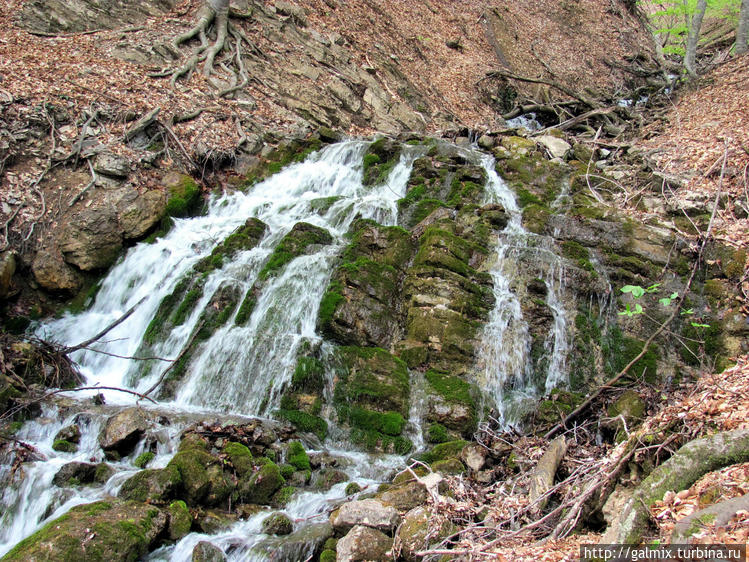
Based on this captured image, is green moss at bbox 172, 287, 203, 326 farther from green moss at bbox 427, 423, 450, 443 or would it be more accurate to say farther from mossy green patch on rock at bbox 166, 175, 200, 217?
green moss at bbox 427, 423, 450, 443

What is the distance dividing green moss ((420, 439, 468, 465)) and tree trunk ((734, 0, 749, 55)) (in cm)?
1810

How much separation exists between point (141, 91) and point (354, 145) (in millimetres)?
5727

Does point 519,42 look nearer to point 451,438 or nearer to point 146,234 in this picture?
point 146,234

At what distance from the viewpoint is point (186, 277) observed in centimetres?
911

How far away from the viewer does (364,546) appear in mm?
3781

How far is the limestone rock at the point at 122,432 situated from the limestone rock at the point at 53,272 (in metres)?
4.51

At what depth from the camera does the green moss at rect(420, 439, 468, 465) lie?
5.70 metres

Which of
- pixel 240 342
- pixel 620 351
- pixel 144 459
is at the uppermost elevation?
pixel 240 342

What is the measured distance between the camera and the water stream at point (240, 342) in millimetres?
4926

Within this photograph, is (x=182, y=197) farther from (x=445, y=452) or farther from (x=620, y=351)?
(x=620, y=351)

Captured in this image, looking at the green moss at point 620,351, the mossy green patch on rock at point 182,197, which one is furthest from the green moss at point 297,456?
the mossy green patch on rock at point 182,197

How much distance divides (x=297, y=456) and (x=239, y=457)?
0.75 m

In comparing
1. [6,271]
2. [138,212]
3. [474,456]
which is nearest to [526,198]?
[474,456]

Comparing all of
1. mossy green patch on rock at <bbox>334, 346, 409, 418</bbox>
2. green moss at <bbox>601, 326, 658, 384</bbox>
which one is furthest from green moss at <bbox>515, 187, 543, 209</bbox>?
mossy green patch on rock at <bbox>334, 346, 409, 418</bbox>
